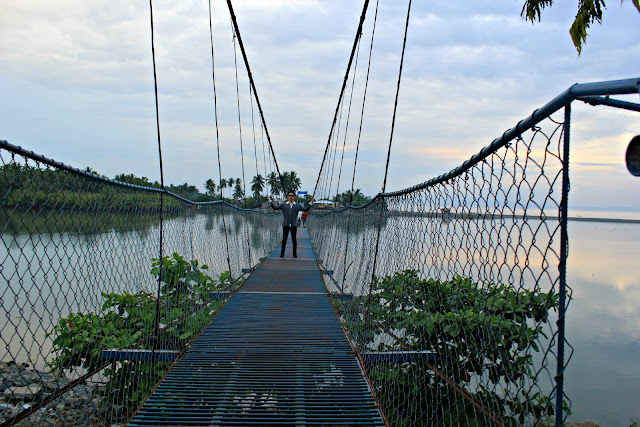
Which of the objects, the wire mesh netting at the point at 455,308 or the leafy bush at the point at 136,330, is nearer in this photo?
the wire mesh netting at the point at 455,308

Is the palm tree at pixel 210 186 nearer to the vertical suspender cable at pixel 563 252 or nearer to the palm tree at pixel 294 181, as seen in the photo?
the palm tree at pixel 294 181

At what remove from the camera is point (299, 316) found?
4000 millimetres

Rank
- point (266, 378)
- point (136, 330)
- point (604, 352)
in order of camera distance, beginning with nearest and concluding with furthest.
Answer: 1. point (266, 378)
2. point (136, 330)
3. point (604, 352)

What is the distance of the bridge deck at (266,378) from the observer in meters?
2.20

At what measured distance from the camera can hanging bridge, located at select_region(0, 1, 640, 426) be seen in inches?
50.0

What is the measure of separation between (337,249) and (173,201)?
10.5ft

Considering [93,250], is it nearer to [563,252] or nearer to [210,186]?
[563,252]

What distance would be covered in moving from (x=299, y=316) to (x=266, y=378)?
139cm

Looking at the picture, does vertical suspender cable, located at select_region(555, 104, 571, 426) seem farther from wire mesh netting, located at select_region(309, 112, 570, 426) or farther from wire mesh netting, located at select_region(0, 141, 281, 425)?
wire mesh netting, located at select_region(0, 141, 281, 425)

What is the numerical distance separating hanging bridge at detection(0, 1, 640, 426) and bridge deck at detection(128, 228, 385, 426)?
0.01 m

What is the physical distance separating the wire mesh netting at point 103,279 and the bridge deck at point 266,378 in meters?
0.20

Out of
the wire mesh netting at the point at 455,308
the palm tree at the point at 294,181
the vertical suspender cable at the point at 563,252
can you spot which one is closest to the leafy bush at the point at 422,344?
the wire mesh netting at the point at 455,308

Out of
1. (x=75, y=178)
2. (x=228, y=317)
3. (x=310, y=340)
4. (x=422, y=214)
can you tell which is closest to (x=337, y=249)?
(x=228, y=317)

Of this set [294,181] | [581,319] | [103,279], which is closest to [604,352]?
[581,319]
